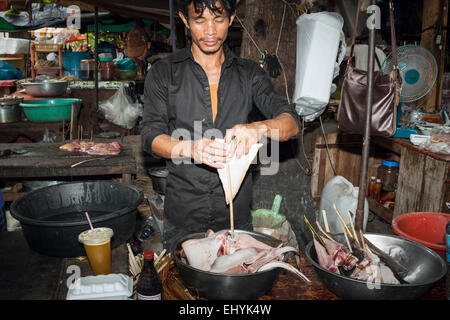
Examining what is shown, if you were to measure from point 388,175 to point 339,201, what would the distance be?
1.52 meters

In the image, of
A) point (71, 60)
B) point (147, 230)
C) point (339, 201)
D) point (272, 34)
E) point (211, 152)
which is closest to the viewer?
point (211, 152)

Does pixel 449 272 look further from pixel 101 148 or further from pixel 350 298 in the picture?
pixel 101 148

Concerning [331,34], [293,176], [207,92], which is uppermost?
[331,34]

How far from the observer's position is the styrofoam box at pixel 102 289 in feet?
4.95

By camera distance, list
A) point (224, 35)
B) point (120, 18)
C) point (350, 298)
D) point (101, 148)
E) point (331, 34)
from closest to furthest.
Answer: point (350, 298) < point (224, 35) < point (331, 34) < point (101, 148) < point (120, 18)

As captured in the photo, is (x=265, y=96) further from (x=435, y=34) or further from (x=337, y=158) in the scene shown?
(x=435, y=34)

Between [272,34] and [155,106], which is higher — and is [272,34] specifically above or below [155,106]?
above

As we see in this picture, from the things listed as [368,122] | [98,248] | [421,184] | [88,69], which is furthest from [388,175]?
[88,69]

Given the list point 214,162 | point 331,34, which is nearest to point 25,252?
point 214,162

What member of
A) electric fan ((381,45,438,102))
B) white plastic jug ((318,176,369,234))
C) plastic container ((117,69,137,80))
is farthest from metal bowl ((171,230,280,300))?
plastic container ((117,69,137,80))

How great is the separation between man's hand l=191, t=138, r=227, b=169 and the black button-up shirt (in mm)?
447

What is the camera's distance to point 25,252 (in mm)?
2059

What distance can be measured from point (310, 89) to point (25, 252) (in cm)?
310

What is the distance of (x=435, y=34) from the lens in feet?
18.6
